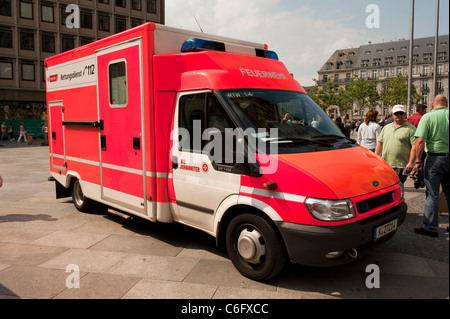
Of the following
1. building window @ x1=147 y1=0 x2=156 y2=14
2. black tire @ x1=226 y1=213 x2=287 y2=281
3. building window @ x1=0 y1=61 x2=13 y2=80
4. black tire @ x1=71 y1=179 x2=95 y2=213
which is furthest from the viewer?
building window @ x1=147 y1=0 x2=156 y2=14

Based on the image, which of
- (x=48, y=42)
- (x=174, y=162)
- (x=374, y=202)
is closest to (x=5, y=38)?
(x=48, y=42)

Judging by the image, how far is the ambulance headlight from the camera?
11.6 ft

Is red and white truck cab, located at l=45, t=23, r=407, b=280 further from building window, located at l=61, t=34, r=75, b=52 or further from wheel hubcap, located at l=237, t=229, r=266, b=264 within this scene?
building window, located at l=61, t=34, r=75, b=52

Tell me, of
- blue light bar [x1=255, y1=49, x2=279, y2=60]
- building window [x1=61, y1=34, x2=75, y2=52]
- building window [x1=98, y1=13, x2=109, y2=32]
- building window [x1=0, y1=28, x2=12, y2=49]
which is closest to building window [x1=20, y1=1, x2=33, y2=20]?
building window [x1=0, y1=28, x2=12, y2=49]

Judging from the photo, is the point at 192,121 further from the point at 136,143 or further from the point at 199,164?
the point at 136,143

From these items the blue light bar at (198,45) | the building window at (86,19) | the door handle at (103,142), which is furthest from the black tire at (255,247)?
the building window at (86,19)

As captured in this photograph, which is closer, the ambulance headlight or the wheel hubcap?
the ambulance headlight

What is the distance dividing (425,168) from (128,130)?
165 inches

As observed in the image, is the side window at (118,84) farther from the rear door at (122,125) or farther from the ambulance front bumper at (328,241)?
the ambulance front bumper at (328,241)

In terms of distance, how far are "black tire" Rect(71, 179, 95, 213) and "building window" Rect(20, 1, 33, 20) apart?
1608 inches

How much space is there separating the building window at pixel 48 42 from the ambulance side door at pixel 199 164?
4334 cm

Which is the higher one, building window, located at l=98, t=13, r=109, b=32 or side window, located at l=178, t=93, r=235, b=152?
building window, located at l=98, t=13, r=109, b=32

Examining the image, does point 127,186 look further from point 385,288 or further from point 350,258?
point 385,288
